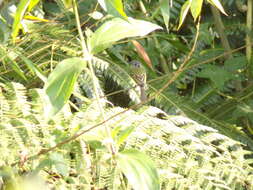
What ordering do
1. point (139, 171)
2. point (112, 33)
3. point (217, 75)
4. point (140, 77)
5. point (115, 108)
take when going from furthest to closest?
point (217, 75) < point (140, 77) < point (115, 108) < point (112, 33) < point (139, 171)

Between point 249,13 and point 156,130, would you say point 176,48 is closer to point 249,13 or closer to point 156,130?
point 249,13

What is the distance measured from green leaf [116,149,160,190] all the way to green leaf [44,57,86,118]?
15 centimetres

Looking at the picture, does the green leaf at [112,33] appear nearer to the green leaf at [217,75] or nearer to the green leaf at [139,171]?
the green leaf at [139,171]

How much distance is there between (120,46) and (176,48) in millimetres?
337

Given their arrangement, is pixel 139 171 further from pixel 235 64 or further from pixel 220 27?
pixel 220 27

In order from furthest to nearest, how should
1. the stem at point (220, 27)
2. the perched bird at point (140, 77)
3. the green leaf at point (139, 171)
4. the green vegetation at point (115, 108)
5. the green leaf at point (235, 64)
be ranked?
the stem at point (220, 27) < the green leaf at point (235, 64) < the perched bird at point (140, 77) < the green vegetation at point (115, 108) < the green leaf at point (139, 171)

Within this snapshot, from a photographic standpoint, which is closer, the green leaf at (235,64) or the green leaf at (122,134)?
the green leaf at (122,134)

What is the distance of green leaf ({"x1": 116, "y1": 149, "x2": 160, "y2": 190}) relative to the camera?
35.1 inches

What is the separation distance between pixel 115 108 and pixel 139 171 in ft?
2.01

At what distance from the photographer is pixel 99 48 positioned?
1021 mm

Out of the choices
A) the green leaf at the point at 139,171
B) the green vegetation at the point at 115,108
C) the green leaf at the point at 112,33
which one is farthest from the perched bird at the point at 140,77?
the green leaf at the point at 139,171

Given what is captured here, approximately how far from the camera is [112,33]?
1026 millimetres

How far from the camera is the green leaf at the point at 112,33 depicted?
3.33 ft

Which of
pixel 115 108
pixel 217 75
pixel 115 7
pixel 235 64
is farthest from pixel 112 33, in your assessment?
pixel 235 64
